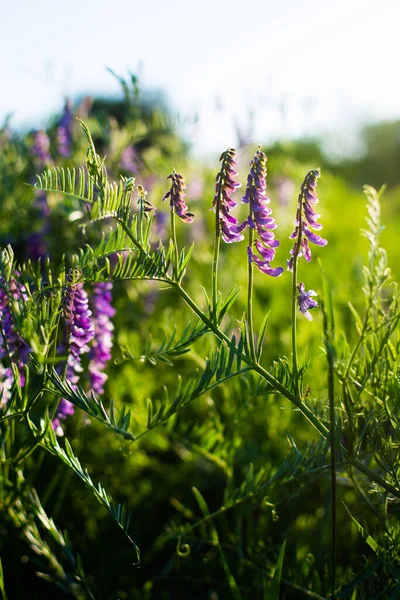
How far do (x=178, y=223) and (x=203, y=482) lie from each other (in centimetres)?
123

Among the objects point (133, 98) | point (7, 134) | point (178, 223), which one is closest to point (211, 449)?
point (133, 98)

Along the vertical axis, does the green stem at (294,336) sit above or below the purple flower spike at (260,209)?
below

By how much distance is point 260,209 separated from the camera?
0.68 metres

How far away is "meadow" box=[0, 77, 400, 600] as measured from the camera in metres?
0.68

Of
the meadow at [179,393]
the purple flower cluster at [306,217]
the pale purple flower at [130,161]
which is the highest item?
the pale purple flower at [130,161]

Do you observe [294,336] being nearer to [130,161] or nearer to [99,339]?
[99,339]

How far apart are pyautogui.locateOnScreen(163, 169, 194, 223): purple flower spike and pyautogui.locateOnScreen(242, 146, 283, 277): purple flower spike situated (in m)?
0.07

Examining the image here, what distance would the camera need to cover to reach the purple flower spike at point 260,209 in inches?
26.5

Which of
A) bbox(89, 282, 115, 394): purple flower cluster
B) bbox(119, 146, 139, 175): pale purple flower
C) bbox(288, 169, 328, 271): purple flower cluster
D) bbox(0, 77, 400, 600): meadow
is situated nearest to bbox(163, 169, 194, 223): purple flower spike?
bbox(0, 77, 400, 600): meadow

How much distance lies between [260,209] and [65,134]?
50.9 inches

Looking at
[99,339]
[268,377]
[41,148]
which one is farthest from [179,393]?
[41,148]

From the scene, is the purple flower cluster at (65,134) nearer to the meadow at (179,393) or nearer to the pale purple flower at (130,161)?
the meadow at (179,393)

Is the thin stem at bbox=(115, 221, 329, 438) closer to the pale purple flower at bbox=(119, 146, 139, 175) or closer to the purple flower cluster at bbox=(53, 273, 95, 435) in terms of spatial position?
the purple flower cluster at bbox=(53, 273, 95, 435)

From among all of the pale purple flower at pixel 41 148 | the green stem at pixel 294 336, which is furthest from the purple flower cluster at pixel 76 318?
the pale purple flower at pixel 41 148
